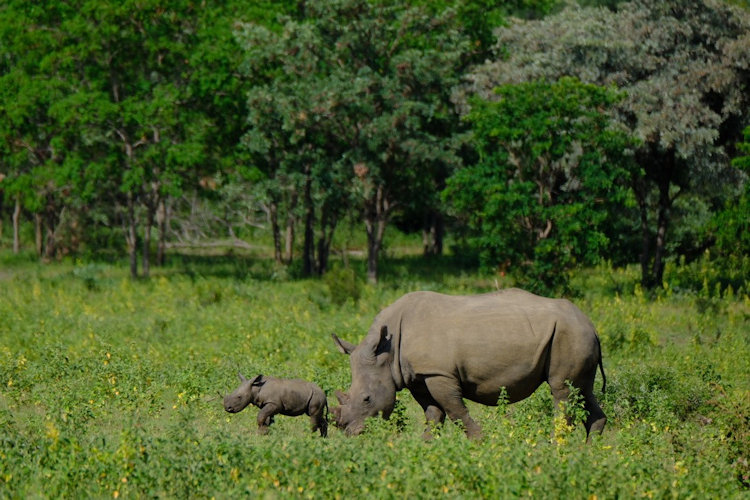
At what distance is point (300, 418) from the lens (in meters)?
13.2

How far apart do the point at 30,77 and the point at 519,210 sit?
1537 centimetres

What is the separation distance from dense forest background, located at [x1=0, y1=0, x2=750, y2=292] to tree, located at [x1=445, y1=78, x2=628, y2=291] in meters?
0.06

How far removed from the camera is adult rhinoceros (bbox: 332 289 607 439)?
37.6ft

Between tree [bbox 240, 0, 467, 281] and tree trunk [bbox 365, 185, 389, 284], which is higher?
tree [bbox 240, 0, 467, 281]

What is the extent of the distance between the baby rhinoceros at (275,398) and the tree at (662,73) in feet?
51.8

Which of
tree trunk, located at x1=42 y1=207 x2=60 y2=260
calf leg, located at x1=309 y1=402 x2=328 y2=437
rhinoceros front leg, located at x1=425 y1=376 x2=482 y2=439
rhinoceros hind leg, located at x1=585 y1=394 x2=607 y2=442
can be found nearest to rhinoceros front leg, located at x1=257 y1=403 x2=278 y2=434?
calf leg, located at x1=309 y1=402 x2=328 y2=437

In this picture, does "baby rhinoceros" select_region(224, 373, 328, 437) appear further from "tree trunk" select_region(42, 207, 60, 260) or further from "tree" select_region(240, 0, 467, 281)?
"tree trunk" select_region(42, 207, 60, 260)

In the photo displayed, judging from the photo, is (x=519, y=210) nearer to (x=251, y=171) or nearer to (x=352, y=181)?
(x=352, y=181)

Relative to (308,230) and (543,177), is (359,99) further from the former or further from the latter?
(543,177)

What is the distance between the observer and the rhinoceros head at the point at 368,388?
11.2 m

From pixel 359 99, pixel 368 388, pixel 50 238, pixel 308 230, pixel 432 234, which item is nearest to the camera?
pixel 368 388

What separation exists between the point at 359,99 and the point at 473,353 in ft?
61.0

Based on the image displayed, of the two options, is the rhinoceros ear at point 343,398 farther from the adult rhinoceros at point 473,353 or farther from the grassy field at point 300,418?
the grassy field at point 300,418

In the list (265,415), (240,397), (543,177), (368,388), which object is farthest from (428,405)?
(543,177)
